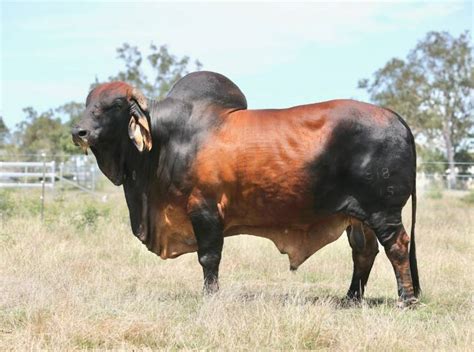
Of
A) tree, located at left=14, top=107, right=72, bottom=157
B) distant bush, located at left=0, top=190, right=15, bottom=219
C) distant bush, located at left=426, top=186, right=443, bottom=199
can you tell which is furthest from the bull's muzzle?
tree, located at left=14, top=107, right=72, bottom=157

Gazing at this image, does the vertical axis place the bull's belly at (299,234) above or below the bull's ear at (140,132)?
below

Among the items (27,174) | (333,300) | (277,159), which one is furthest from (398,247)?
(27,174)

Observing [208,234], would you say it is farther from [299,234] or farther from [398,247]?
[398,247]

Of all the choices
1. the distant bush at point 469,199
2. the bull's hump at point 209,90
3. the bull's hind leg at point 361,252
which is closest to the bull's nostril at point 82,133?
the bull's hump at point 209,90

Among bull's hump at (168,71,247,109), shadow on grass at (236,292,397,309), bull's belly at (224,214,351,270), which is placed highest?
bull's hump at (168,71,247,109)

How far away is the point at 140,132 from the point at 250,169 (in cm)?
108

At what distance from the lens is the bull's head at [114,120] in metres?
6.30

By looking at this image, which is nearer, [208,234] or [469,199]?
[208,234]

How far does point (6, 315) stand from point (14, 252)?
11.7 ft

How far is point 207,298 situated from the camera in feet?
19.8

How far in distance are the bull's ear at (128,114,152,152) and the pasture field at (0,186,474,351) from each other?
1416mm

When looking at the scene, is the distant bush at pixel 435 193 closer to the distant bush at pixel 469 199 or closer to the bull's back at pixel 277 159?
the distant bush at pixel 469 199

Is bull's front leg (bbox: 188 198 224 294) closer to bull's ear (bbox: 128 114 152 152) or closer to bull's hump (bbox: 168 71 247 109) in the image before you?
bull's ear (bbox: 128 114 152 152)

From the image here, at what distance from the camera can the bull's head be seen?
630 cm
